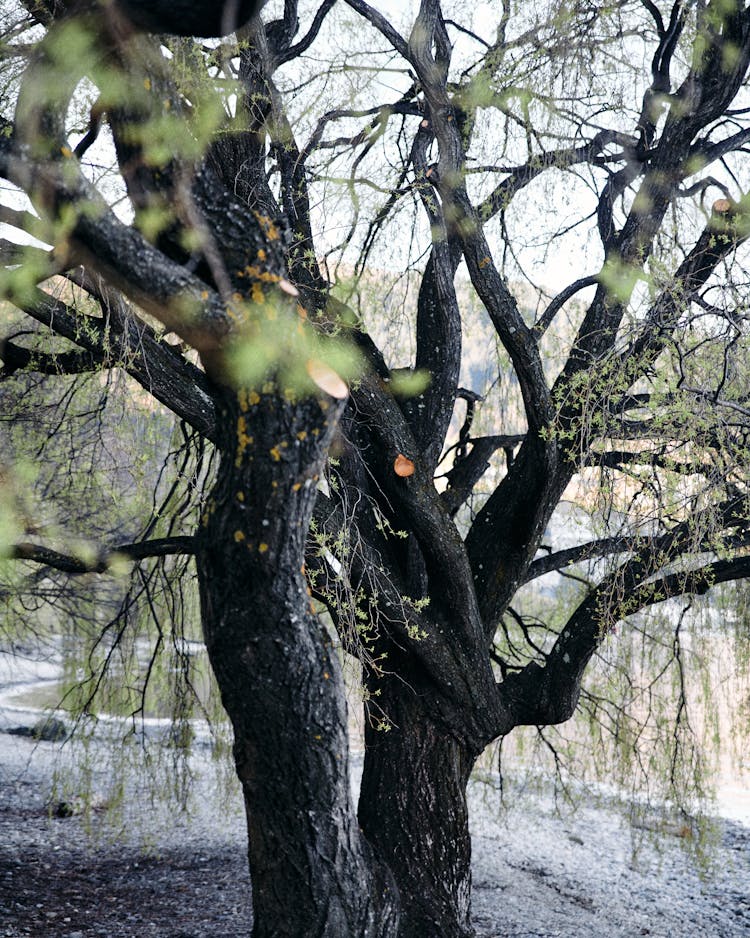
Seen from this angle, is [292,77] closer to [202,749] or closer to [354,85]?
[354,85]

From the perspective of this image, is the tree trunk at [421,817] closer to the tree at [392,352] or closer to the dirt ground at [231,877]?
the tree at [392,352]

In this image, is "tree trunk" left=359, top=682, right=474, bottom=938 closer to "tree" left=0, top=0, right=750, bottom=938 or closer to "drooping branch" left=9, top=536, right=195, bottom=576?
"tree" left=0, top=0, right=750, bottom=938

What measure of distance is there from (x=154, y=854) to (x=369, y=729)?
3323mm

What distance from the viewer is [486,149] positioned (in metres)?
4.98

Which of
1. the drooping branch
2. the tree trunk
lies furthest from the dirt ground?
the drooping branch

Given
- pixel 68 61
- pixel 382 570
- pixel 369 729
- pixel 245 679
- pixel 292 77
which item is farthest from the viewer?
pixel 292 77

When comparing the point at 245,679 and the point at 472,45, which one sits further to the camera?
the point at 472,45

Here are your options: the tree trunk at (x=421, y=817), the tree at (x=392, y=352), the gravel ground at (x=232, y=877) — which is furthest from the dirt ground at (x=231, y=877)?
the tree at (x=392, y=352)

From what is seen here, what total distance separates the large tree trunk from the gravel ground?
2.59m

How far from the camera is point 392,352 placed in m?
5.80

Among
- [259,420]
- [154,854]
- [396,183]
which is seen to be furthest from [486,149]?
[154,854]

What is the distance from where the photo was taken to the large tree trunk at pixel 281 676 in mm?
2635

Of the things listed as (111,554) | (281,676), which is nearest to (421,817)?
(281,676)

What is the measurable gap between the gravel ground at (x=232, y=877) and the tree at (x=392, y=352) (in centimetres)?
197
